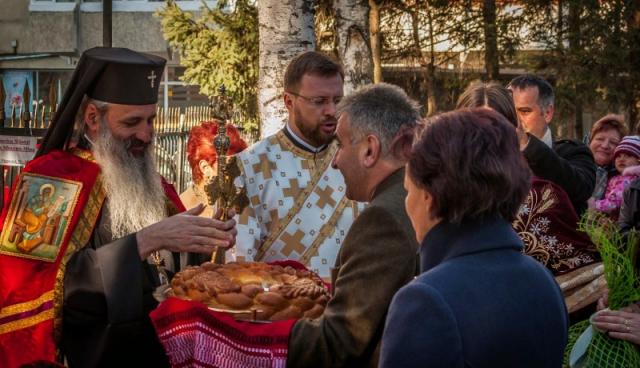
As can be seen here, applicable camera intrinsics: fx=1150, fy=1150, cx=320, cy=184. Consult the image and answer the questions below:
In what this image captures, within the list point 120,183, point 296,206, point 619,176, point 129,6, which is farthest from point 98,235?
point 129,6

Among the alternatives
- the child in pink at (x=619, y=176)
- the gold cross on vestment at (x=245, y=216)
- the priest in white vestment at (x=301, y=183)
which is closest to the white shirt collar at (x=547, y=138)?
the priest in white vestment at (x=301, y=183)

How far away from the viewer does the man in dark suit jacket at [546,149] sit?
6.24m

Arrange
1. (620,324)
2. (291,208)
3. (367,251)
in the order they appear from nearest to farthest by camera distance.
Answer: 1. (367,251)
2. (620,324)
3. (291,208)

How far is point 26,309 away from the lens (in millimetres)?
4672

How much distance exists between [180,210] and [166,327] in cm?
151

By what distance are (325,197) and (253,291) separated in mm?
2071

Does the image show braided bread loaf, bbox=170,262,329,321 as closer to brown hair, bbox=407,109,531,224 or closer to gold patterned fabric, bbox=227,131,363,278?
brown hair, bbox=407,109,531,224

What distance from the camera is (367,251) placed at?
373 cm

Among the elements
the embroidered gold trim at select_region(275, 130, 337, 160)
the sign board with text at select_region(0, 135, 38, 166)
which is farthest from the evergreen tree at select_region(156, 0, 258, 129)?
the embroidered gold trim at select_region(275, 130, 337, 160)

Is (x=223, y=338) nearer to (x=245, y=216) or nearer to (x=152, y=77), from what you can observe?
(x=152, y=77)

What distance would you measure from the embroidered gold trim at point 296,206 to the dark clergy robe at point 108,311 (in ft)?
4.27

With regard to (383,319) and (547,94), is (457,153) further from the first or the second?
(547,94)

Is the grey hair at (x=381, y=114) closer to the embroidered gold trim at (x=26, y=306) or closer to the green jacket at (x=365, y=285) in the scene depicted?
the green jacket at (x=365, y=285)

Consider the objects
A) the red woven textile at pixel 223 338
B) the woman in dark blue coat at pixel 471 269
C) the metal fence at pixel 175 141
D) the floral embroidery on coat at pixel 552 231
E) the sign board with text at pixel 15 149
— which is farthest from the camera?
the metal fence at pixel 175 141
